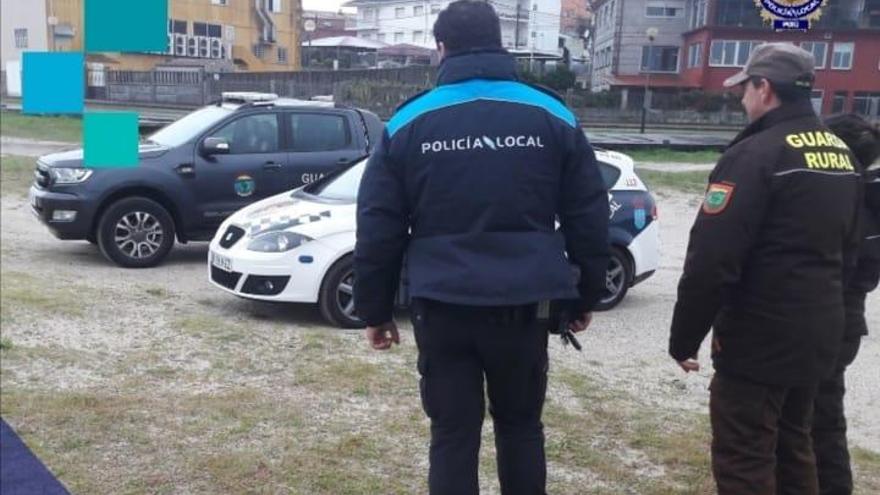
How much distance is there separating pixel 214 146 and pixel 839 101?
20.4 feet

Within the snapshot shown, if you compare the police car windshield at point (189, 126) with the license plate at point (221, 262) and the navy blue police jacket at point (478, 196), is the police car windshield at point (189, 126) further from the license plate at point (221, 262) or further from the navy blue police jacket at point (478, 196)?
the navy blue police jacket at point (478, 196)

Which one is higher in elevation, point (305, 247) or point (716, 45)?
point (716, 45)

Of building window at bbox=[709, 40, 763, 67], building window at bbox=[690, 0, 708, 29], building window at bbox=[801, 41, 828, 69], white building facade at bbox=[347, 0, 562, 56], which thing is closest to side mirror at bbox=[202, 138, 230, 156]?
white building facade at bbox=[347, 0, 562, 56]

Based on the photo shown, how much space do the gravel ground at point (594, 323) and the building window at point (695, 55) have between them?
6.14 ft

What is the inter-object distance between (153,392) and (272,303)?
7.99ft

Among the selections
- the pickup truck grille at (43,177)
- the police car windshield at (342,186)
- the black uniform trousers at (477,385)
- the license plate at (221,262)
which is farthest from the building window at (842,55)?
the pickup truck grille at (43,177)

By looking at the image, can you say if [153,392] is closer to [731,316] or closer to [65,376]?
[65,376]

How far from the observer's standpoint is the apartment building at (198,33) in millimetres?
4191

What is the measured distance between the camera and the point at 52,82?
3.46 meters

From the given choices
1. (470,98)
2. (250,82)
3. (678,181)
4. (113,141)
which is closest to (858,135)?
(470,98)

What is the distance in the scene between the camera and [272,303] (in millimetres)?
7539

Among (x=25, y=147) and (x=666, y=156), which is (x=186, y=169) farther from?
(x=666, y=156)

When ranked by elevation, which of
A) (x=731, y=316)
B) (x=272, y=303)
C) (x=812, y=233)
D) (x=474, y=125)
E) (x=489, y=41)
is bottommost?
(x=272, y=303)

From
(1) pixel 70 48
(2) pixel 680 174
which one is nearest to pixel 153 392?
(1) pixel 70 48
